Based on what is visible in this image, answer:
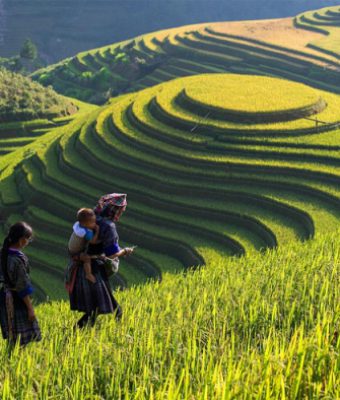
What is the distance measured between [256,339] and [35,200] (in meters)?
25.7

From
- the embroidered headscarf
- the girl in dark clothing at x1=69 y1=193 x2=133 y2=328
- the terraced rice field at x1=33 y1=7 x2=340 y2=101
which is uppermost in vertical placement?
the terraced rice field at x1=33 y1=7 x2=340 y2=101

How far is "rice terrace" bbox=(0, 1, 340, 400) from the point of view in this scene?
16.2ft

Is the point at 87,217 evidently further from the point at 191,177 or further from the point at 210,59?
the point at 210,59

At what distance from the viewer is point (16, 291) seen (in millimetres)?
7145

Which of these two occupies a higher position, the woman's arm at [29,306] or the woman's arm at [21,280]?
the woman's arm at [21,280]

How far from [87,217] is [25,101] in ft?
138

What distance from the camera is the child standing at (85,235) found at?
7.43 m

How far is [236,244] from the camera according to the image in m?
23.7

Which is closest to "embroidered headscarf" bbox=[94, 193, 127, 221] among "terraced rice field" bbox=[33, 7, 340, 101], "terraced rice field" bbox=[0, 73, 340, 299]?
"terraced rice field" bbox=[0, 73, 340, 299]

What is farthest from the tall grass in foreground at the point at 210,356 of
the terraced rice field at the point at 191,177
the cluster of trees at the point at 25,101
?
the cluster of trees at the point at 25,101

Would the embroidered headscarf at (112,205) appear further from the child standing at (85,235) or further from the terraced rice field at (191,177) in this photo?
the terraced rice field at (191,177)

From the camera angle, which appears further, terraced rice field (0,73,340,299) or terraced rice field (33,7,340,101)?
terraced rice field (33,7,340,101)

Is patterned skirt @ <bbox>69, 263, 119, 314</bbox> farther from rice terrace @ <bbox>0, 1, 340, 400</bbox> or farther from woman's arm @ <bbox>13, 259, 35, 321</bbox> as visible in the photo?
woman's arm @ <bbox>13, 259, 35, 321</bbox>

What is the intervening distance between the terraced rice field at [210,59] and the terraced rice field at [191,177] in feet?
86.1
